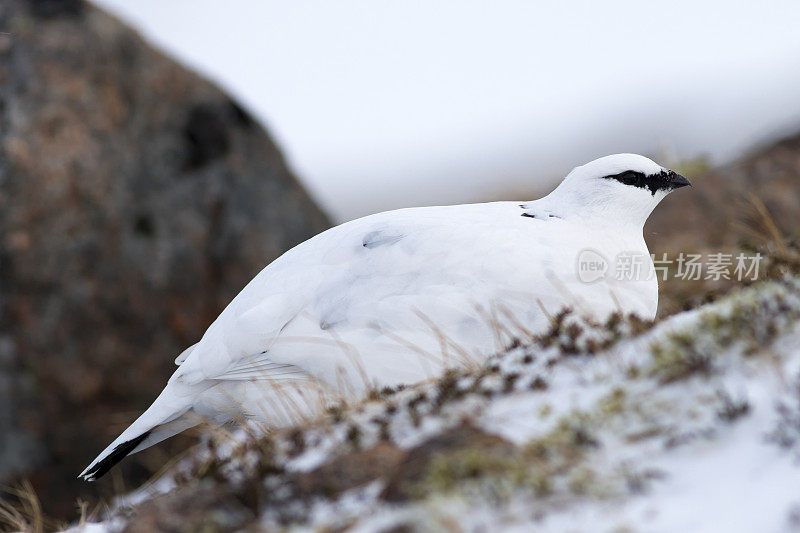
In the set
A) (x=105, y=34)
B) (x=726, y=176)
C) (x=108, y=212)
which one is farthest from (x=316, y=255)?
(x=726, y=176)

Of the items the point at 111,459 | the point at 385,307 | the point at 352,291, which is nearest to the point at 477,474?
the point at 385,307

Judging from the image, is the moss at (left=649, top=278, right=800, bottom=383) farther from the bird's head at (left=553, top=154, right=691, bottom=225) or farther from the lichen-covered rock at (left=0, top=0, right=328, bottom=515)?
the lichen-covered rock at (left=0, top=0, right=328, bottom=515)

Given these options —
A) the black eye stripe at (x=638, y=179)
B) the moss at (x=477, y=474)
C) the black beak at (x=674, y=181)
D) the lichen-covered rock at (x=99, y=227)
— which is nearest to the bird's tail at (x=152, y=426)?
the moss at (x=477, y=474)

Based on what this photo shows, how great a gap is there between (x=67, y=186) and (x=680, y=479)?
673 cm

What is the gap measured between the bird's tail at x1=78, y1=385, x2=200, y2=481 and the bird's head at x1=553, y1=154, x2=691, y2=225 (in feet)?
8.20

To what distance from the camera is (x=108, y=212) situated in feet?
26.1

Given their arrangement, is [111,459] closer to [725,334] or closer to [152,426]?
[152,426]

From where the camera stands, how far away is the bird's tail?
4.45m

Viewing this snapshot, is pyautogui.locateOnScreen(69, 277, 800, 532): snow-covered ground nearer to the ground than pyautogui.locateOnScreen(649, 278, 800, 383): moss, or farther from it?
nearer to the ground

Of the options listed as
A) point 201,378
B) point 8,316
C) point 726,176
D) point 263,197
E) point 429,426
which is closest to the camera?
point 429,426

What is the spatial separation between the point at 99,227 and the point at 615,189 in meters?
5.04

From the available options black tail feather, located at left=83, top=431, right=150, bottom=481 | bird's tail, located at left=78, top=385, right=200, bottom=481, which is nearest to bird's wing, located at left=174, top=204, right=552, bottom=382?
bird's tail, located at left=78, top=385, right=200, bottom=481

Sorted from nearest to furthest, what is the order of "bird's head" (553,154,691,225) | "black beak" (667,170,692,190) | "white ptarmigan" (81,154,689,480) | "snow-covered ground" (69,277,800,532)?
1. "snow-covered ground" (69,277,800,532)
2. "white ptarmigan" (81,154,689,480)
3. "bird's head" (553,154,691,225)
4. "black beak" (667,170,692,190)

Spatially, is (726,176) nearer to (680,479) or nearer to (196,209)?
(196,209)
